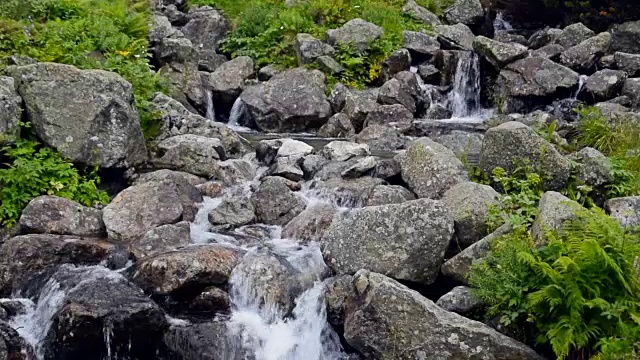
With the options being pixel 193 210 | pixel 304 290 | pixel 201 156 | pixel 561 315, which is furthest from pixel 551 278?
pixel 201 156

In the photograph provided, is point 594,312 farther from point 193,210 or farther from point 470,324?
point 193,210

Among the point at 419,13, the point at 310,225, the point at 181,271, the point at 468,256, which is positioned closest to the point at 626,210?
the point at 468,256

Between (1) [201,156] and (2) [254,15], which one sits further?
(2) [254,15]

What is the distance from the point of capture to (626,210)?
6832 mm

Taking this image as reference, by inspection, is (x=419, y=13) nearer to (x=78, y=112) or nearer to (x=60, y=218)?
(x=78, y=112)

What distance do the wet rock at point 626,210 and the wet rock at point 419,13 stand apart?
42.6 feet

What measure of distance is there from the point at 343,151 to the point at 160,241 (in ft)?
13.6

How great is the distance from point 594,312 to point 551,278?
425mm

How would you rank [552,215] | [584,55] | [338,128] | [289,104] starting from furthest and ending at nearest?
[584,55] → [289,104] → [338,128] → [552,215]

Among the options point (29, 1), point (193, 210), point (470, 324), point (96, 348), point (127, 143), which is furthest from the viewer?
point (29, 1)

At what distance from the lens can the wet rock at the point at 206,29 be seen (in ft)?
60.5

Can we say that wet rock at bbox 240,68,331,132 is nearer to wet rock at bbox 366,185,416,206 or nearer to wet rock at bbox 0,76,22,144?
wet rock at bbox 366,185,416,206

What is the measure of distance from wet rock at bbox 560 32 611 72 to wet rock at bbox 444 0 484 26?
15.9 ft

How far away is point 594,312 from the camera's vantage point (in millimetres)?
5070
